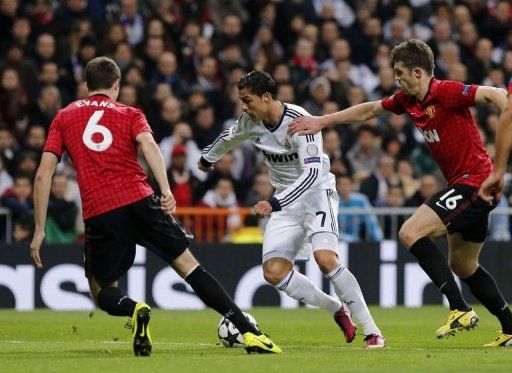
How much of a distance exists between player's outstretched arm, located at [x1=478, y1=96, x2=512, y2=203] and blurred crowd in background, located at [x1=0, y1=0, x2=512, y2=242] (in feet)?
26.5

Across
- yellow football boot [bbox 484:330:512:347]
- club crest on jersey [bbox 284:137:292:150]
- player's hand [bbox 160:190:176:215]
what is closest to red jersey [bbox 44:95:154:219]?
player's hand [bbox 160:190:176:215]

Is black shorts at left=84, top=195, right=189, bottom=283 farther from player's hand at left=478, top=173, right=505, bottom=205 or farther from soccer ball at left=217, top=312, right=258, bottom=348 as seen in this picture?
player's hand at left=478, top=173, right=505, bottom=205

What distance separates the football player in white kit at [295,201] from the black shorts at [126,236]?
1002 millimetres

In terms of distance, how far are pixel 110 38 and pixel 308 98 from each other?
3.09 m

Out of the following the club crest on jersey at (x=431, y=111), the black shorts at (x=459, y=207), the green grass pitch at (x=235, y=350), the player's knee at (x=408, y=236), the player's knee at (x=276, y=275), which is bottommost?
the green grass pitch at (x=235, y=350)

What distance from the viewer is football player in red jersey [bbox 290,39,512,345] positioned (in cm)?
961

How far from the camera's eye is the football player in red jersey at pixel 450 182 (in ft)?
31.5

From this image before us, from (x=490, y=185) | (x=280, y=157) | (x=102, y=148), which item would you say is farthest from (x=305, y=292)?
(x=490, y=185)

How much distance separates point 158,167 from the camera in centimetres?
894

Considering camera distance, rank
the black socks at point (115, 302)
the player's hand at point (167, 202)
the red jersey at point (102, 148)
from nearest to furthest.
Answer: the player's hand at point (167, 202) < the black socks at point (115, 302) < the red jersey at point (102, 148)

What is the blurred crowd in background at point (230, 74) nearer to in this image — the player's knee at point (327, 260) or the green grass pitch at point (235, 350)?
the green grass pitch at point (235, 350)

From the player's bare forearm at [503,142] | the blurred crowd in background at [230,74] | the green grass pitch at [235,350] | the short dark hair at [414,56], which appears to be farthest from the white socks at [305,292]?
the blurred crowd in background at [230,74]

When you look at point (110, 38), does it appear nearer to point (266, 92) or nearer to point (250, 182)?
point (250, 182)

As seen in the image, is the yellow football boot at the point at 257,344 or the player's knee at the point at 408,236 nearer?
the yellow football boot at the point at 257,344
